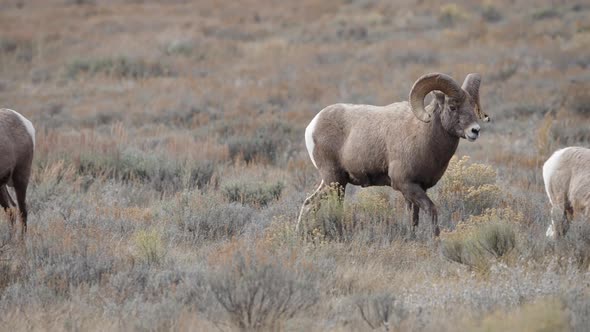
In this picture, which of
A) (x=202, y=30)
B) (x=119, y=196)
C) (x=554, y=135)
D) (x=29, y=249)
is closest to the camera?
(x=29, y=249)

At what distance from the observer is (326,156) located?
27.0 ft

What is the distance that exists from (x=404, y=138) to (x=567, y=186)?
1.62 meters

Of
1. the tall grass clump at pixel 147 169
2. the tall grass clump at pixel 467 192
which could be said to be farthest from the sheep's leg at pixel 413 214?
the tall grass clump at pixel 147 169

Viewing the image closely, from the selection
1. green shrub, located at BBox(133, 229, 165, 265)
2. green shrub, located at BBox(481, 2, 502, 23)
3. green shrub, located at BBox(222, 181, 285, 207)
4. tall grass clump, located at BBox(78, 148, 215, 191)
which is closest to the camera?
green shrub, located at BBox(133, 229, 165, 265)

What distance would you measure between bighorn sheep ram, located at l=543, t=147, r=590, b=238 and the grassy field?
379 mm

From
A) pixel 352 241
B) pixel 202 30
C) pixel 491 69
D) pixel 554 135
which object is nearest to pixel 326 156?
pixel 352 241

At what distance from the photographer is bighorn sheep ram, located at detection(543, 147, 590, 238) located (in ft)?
22.8

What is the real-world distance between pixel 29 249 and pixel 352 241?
292cm

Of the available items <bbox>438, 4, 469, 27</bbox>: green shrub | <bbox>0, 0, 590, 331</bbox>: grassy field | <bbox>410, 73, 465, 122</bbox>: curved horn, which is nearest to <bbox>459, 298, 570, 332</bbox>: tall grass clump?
<bbox>0, 0, 590, 331</bbox>: grassy field

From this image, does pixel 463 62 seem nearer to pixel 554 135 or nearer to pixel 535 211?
pixel 554 135

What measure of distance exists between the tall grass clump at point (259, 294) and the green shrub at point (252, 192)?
4.15 m

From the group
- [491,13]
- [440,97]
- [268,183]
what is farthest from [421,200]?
[491,13]

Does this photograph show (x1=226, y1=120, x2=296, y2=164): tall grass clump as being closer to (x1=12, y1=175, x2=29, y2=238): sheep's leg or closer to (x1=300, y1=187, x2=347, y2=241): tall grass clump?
(x1=300, y1=187, x2=347, y2=241): tall grass clump

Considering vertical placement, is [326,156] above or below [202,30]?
above
